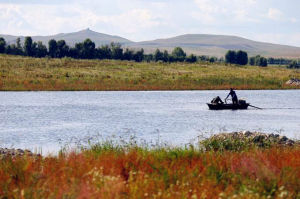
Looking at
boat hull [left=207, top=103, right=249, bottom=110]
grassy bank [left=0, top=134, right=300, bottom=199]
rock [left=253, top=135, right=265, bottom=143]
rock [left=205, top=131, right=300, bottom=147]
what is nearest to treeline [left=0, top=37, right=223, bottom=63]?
boat hull [left=207, top=103, right=249, bottom=110]

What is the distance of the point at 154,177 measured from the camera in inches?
525

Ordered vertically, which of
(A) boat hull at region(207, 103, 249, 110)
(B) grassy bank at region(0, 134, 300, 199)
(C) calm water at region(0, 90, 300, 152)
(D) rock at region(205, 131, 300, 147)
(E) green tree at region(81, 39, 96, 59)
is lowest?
(C) calm water at region(0, 90, 300, 152)

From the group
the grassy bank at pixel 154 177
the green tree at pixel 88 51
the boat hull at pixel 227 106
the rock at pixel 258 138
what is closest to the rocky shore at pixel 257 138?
the rock at pixel 258 138

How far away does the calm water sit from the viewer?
3369 centimetres

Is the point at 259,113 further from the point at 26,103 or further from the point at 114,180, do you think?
the point at 114,180

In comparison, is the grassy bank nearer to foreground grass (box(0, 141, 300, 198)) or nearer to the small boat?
foreground grass (box(0, 141, 300, 198))

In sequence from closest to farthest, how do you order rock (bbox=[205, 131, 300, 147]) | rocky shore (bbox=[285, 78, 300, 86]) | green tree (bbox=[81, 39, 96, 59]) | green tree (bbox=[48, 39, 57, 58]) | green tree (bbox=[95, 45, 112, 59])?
rock (bbox=[205, 131, 300, 147]), rocky shore (bbox=[285, 78, 300, 86]), green tree (bbox=[81, 39, 96, 59]), green tree (bbox=[48, 39, 57, 58]), green tree (bbox=[95, 45, 112, 59])

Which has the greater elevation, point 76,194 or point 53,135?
point 76,194

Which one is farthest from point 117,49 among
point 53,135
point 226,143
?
point 226,143

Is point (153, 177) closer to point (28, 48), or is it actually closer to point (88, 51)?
point (88, 51)

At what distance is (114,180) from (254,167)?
359 centimetres

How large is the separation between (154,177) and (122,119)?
3209cm

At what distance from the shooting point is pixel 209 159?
15.6m

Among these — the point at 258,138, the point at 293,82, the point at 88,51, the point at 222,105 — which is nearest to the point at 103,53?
the point at 88,51
